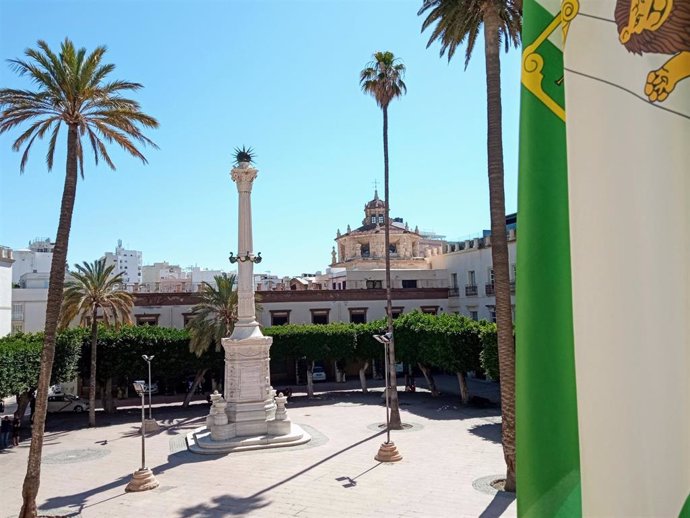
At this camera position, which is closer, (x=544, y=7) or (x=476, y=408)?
(x=544, y=7)

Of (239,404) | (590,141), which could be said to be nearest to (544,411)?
(590,141)

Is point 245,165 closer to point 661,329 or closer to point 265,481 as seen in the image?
point 265,481

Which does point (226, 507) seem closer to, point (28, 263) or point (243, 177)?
point (243, 177)

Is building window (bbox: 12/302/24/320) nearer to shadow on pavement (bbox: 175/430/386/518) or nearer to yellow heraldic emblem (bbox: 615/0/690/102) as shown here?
shadow on pavement (bbox: 175/430/386/518)

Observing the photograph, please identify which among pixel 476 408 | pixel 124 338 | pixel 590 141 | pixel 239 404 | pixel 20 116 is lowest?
pixel 476 408

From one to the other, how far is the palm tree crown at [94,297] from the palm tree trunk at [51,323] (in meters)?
14.9

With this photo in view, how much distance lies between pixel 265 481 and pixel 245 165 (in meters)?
13.6

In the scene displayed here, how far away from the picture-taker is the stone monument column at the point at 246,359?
22453 mm

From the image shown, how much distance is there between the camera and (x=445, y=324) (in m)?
31.3

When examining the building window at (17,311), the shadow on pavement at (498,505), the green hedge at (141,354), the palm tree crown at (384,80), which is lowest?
the shadow on pavement at (498,505)

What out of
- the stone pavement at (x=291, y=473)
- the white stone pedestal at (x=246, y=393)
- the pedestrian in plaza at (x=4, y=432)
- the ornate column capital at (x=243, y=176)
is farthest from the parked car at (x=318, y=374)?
the pedestrian in plaza at (x=4, y=432)

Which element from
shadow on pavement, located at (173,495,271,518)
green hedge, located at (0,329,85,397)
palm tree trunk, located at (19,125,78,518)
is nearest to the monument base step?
shadow on pavement, located at (173,495,271,518)

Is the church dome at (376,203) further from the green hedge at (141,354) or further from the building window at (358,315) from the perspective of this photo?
the green hedge at (141,354)

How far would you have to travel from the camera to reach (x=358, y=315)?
44250mm
